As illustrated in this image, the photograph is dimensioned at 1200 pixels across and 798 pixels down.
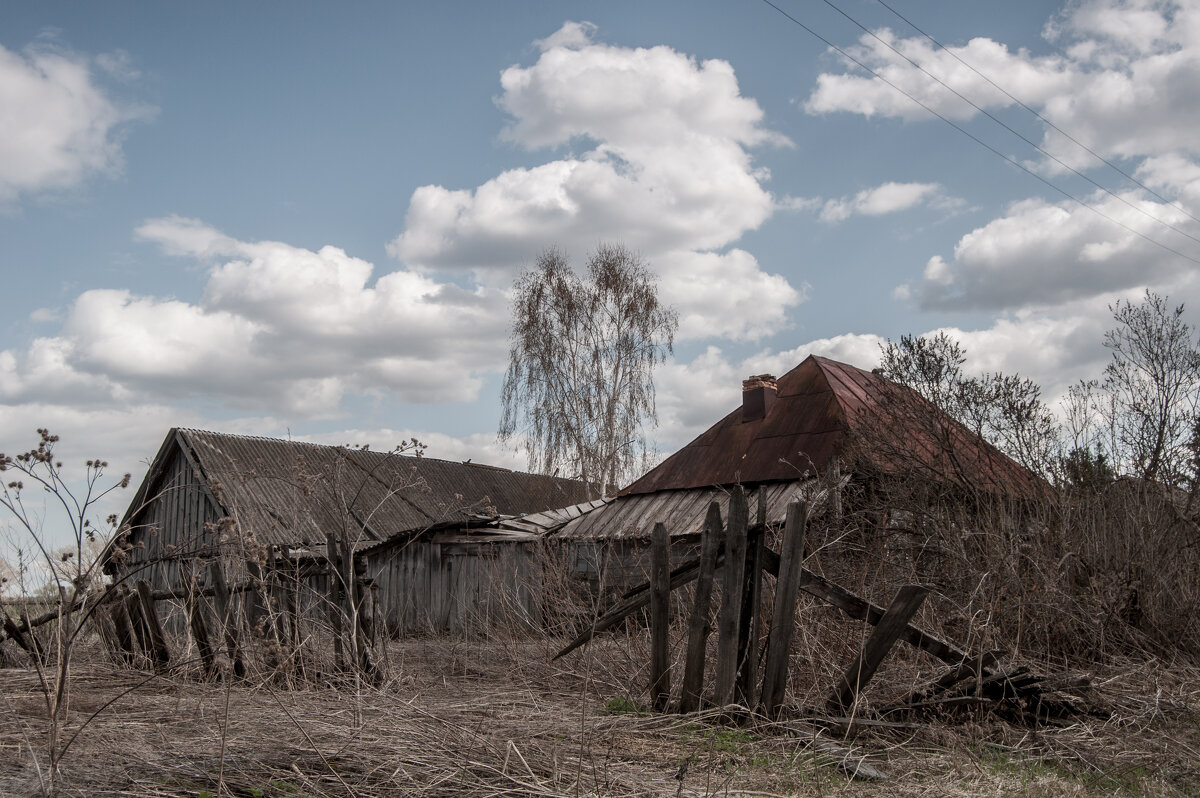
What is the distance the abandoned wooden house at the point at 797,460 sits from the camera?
1088 centimetres

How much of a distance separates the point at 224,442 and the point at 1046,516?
741 inches

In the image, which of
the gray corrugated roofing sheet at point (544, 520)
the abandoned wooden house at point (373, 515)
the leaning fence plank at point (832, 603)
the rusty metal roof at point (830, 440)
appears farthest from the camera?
the gray corrugated roofing sheet at point (544, 520)

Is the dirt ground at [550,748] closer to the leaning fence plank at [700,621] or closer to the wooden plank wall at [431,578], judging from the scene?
the leaning fence plank at [700,621]

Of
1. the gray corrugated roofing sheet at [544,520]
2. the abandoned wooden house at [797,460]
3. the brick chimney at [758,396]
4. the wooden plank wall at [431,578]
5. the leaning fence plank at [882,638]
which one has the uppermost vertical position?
the brick chimney at [758,396]

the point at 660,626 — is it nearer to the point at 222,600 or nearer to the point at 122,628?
the point at 222,600

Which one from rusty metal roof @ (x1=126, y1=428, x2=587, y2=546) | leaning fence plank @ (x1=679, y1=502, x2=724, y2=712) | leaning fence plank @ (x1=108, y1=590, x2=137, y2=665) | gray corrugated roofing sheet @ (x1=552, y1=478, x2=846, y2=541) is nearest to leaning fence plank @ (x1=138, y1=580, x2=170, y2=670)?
leaning fence plank @ (x1=108, y1=590, x2=137, y2=665)

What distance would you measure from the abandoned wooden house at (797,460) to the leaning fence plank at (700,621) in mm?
4987

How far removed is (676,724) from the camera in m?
5.31

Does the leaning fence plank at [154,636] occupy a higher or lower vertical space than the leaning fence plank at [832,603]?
lower

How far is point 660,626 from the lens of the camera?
19.2ft

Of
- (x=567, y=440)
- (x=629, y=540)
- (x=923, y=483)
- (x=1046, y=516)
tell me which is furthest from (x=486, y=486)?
(x=1046, y=516)

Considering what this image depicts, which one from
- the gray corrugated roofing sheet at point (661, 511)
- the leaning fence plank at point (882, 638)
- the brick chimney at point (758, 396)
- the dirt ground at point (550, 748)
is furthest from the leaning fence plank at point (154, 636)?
the brick chimney at point (758, 396)

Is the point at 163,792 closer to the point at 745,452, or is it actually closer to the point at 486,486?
the point at 745,452

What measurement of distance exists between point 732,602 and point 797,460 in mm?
9832
